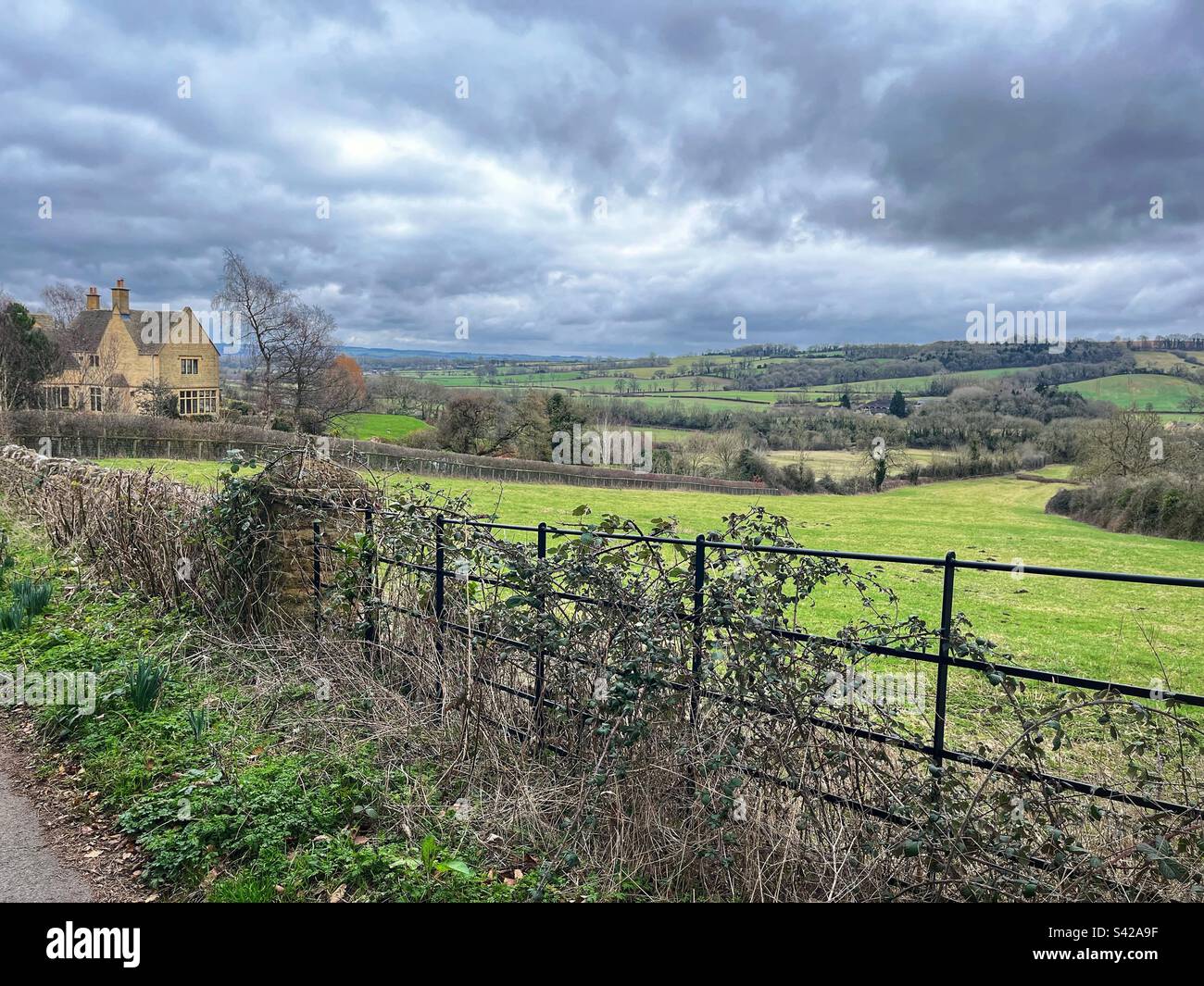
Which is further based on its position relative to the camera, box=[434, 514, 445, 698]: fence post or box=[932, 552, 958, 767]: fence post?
box=[434, 514, 445, 698]: fence post

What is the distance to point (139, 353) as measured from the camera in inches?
2163

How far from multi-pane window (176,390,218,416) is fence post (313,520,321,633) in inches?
2191

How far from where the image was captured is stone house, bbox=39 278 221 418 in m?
47.4

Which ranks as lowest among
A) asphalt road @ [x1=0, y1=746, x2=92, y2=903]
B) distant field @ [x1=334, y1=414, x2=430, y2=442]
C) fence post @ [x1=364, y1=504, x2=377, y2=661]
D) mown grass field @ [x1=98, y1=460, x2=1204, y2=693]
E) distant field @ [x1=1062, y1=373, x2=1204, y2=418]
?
mown grass field @ [x1=98, y1=460, x2=1204, y2=693]

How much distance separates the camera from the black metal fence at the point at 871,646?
9.59ft

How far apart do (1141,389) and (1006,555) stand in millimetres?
55285

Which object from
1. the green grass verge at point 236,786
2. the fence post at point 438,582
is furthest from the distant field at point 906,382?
the green grass verge at point 236,786

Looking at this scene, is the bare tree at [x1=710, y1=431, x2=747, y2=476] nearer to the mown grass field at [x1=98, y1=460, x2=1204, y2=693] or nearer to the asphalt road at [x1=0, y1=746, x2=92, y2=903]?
the mown grass field at [x1=98, y1=460, x2=1204, y2=693]

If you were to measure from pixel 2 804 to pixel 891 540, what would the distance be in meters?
33.7

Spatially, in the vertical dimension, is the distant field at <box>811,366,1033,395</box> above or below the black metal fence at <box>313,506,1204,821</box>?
above

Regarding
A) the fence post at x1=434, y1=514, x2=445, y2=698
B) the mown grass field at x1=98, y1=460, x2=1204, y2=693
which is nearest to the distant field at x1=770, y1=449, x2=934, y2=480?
the mown grass field at x1=98, y1=460, x2=1204, y2=693

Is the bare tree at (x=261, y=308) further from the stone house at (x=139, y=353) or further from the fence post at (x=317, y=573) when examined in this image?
the fence post at (x=317, y=573)
